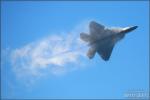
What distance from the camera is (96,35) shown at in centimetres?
13362

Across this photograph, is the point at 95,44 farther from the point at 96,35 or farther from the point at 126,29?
the point at 126,29

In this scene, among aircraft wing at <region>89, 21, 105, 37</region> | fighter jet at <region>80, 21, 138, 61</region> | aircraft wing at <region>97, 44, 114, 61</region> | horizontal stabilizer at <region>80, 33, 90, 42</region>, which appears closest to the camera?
fighter jet at <region>80, 21, 138, 61</region>

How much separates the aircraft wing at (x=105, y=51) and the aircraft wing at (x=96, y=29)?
4834 millimetres

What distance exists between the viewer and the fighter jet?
132250 mm

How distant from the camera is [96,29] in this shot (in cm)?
13500

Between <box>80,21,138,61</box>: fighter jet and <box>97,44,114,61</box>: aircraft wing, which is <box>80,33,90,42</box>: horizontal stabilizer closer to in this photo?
<box>80,21,138,61</box>: fighter jet

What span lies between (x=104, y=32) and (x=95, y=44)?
184 inches

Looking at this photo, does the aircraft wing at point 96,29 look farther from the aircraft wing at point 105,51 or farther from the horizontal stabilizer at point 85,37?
the aircraft wing at point 105,51

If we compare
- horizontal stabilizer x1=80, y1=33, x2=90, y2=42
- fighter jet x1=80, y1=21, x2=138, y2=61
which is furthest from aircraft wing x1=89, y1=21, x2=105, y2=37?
horizontal stabilizer x1=80, y1=33, x2=90, y2=42

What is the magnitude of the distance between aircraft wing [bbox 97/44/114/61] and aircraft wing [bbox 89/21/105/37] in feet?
15.9

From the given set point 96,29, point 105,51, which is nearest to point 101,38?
point 96,29

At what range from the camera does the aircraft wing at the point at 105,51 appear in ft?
442

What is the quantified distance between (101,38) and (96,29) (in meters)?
3.46

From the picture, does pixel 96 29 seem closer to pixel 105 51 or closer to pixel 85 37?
pixel 85 37
